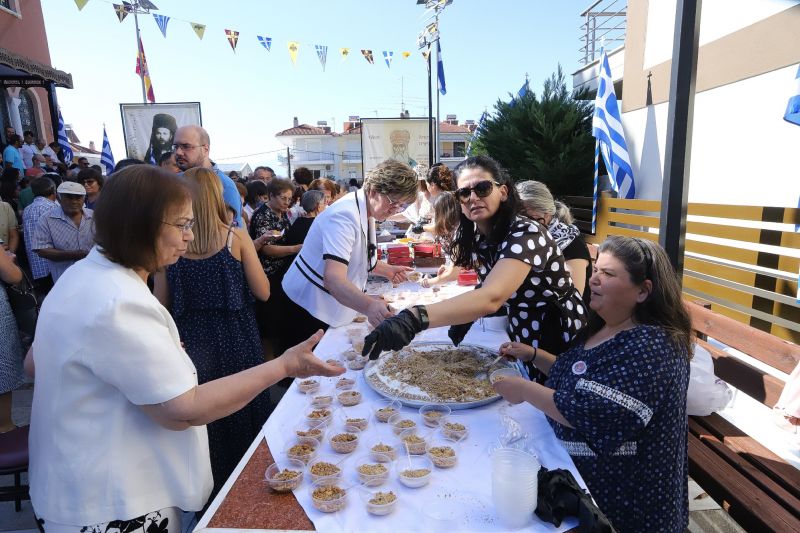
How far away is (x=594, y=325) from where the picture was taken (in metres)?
1.89

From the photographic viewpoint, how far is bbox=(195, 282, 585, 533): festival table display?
128 centimetres

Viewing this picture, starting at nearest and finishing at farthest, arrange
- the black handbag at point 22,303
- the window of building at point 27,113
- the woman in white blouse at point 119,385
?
the woman in white blouse at point 119,385, the black handbag at point 22,303, the window of building at point 27,113

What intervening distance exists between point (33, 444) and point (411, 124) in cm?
1473

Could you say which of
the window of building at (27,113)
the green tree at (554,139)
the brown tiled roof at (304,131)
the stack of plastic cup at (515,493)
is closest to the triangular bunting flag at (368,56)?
the green tree at (554,139)

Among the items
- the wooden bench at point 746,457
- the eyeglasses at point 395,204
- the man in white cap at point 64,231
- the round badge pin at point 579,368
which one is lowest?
the wooden bench at point 746,457

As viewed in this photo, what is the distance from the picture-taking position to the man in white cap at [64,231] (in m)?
4.70

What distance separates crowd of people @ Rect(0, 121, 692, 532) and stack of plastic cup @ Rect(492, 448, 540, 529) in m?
0.35

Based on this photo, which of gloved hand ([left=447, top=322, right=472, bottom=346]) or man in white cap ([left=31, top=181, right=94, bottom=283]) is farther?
man in white cap ([left=31, top=181, right=94, bottom=283])

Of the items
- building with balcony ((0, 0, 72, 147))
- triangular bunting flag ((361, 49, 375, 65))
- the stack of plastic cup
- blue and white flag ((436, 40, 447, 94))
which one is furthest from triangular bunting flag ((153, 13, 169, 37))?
the stack of plastic cup

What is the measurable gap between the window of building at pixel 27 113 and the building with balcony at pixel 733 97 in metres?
17.1

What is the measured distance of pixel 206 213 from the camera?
244cm

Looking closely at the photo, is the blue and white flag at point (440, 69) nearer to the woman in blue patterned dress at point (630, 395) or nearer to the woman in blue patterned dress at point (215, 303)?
the woman in blue patterned dress at point (215, 303)

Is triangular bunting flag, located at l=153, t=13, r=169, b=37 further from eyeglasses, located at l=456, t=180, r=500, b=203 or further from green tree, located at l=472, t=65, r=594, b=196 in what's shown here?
eyeglasses, located at l=456, t=180, r=500, b=203

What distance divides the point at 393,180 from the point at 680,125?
1.84 meters
